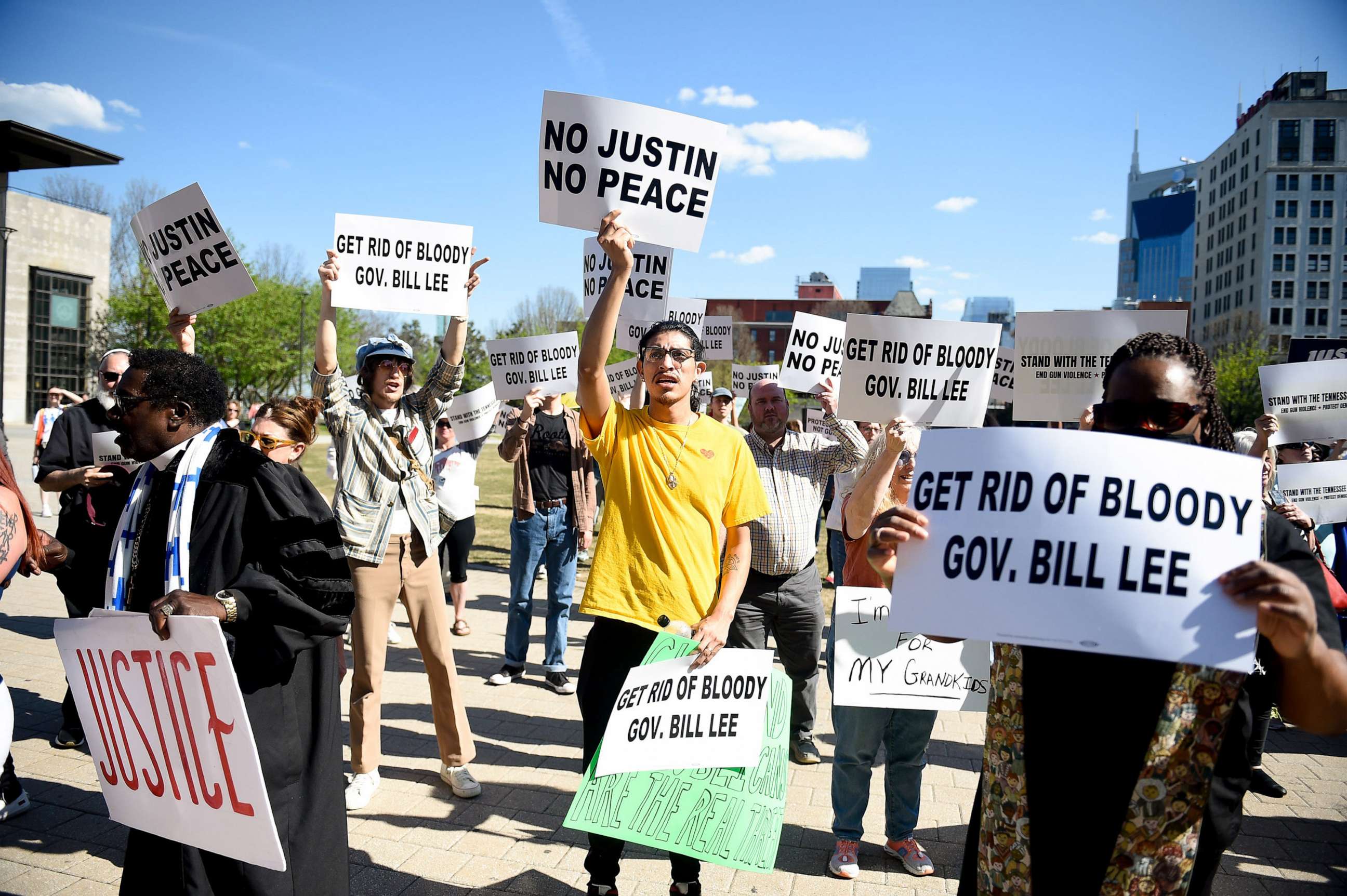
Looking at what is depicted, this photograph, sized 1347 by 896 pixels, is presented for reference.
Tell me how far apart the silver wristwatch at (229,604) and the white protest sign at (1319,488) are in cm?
647

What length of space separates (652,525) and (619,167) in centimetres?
159

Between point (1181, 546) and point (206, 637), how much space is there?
2.47 meters

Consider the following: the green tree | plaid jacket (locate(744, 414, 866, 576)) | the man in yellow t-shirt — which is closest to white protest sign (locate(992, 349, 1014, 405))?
plaid jacket (locate(744, 414, 866, 576))

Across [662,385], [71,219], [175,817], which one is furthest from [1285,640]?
[71,219]

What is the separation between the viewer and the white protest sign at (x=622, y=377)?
28.1 ft

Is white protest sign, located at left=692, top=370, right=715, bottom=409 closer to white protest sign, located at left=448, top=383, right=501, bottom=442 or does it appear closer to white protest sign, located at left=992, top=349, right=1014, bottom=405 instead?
white protest sign, located at left=448, top=383, right=501, bottom=442

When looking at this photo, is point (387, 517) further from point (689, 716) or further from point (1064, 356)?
point (1064, 356)

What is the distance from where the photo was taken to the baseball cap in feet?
15.7

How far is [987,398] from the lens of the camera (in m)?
4.97

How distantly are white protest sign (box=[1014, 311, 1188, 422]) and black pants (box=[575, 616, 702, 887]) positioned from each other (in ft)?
9.60

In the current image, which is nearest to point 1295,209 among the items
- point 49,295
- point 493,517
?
point 493,517

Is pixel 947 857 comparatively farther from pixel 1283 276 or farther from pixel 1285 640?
pixel 1283 276

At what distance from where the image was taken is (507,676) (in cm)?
718

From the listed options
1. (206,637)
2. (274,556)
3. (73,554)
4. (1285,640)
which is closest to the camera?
(1285,640)
